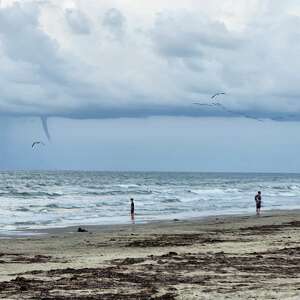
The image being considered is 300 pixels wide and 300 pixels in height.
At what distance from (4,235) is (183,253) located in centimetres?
1061

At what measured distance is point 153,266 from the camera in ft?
48.8

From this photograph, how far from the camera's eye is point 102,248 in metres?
20.5

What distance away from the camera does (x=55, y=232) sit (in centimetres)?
2781

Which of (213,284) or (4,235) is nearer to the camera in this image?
(213,284)

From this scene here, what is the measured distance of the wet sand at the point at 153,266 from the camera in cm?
1153

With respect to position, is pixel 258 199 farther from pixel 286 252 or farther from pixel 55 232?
pixel 286 252

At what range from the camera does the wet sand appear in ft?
37.8

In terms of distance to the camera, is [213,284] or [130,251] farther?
[130,251]

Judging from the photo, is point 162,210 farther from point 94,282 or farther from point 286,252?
point 94,282

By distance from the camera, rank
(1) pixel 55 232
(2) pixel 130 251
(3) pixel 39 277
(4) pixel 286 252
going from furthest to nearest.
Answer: (1) pixel 55 232
(2) pixel 130 251
(4) pixel 286 252
(3) pixel 39 277

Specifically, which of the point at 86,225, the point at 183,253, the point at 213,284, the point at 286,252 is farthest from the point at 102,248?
the point at 86,225

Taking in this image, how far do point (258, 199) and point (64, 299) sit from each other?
101ft

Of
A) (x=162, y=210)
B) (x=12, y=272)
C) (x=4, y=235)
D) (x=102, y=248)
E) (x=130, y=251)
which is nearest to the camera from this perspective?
(x=12, y=272)

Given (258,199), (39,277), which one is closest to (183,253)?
(39,277)
